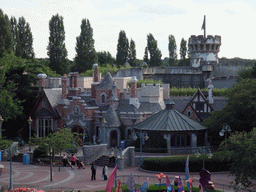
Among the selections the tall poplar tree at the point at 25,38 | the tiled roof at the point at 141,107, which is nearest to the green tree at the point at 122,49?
the tall poplar tree at the point at 25,38

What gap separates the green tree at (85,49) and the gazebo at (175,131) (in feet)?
139

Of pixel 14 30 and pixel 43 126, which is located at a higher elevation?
pixel 14 30

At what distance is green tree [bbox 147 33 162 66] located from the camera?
104m

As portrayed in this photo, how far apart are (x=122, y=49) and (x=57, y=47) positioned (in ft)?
56.9

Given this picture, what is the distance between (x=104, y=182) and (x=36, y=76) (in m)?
28.7

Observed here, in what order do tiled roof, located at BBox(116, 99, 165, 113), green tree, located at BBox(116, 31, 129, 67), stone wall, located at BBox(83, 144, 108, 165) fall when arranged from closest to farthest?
1. stone wall, located at BBox(83, 144, 108, 165)
2. tiled roof, located at BBox(116, 99, 165, 113)
3. green tree, located at BBox(116, 31, 129, 67)

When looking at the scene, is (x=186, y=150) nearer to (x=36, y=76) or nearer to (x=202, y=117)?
(x=202, y=117)

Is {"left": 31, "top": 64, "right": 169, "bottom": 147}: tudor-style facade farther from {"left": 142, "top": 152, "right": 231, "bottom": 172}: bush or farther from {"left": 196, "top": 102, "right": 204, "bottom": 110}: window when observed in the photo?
{"left": 142, "top": 152, "right": 231, "bottom": 172}: bush

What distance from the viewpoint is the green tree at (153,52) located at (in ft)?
340

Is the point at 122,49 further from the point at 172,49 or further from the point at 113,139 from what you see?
the point at 113,139

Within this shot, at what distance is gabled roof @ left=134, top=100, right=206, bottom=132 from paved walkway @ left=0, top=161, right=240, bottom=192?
6784 mm

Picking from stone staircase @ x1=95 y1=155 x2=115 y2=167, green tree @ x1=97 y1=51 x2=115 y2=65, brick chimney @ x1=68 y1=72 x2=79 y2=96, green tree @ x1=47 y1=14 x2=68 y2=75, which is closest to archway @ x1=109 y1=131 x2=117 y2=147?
stone staircase @ x1=95 y1=155 x2=115 y2=167

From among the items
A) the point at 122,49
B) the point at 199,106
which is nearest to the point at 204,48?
the point at 122,49

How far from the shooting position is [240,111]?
1977 inches
